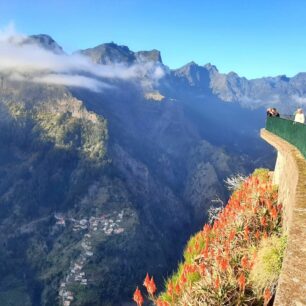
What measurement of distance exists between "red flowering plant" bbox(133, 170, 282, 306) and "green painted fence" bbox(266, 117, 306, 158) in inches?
89.5

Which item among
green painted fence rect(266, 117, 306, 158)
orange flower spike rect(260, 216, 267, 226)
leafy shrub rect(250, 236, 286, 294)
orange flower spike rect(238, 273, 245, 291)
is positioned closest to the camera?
orange flower spike rect(238, 273, 245, 291)

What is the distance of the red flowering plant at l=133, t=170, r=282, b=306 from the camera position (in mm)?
11258

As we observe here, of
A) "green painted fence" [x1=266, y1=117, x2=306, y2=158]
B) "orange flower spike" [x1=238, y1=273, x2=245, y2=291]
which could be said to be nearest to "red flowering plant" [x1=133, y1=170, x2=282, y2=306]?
"orange flower spike" [x1=238, y1=273, x2=245, y2=291]

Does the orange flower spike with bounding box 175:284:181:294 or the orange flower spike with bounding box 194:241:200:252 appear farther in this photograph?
the orange flower spike with bounding box 194:241:200:252

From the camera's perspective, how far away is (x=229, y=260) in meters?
13.0

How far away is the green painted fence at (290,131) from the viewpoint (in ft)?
60.6

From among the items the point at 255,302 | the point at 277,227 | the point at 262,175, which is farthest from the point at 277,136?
the point at 255,302

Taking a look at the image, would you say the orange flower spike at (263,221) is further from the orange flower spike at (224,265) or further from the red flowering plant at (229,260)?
the orange flower spike at (224,265)

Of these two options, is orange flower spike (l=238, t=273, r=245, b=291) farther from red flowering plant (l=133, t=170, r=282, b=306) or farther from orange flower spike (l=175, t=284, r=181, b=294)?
orange flower spike (l=175, t=284, r=181, b=294)

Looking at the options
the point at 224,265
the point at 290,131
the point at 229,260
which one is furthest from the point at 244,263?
the point at 290,131

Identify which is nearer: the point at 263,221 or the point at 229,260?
the point at 229,260

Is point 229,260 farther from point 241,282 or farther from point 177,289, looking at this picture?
point 241,282

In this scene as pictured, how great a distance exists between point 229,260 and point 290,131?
36.3 feet

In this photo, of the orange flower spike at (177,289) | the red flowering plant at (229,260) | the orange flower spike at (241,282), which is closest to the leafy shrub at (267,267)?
the red flowering plant at (229,260)
